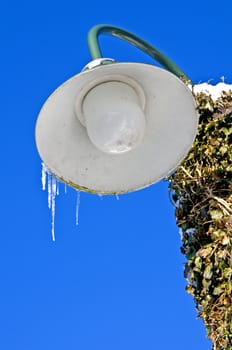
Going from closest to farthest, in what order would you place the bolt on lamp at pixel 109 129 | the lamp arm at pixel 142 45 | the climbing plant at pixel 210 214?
the bolt on lamp at pixel 109 129 < the climbing plant at pixel 210 214 < the lamp arm at pixel 142 45

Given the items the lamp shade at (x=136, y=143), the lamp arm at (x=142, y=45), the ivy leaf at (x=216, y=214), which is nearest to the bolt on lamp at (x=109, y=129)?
the lamp shade at (x=136, y=143)

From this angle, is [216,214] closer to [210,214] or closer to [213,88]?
[210,214]

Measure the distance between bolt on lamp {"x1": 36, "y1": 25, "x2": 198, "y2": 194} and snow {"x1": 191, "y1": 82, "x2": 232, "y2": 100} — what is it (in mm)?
651

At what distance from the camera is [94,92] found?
6.15 feet

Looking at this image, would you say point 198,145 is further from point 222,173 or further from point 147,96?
point 147,96

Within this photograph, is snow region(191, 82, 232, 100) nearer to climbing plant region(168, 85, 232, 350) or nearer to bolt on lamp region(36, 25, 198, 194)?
climbing plant region(168, 85, 232, 350)

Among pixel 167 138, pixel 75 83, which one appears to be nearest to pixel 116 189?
pixel 167 138

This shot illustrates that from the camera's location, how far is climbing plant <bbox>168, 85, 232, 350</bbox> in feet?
7.79

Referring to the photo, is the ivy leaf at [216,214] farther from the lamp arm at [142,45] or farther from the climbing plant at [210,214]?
the lamp arm at [142,45]

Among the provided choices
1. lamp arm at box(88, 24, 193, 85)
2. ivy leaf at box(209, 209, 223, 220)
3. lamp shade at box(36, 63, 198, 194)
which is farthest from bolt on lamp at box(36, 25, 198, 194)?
lamp arm at box(88, 24, 193, 85)

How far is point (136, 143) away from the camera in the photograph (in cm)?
185

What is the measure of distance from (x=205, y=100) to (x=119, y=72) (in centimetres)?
79

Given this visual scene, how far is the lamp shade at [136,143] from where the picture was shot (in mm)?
1880

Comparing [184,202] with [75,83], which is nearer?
[75,83]
